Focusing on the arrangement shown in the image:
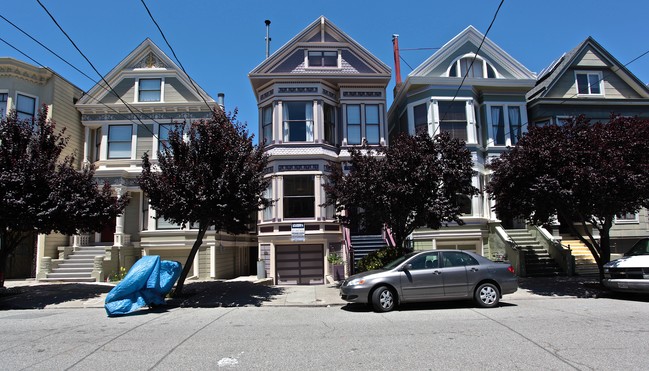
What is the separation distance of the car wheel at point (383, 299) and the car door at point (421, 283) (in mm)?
287

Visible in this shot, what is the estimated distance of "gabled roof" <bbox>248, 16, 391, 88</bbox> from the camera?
19.9m

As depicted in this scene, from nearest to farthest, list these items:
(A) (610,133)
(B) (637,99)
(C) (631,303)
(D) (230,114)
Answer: (C) (631,303) → (A) (610,133) → (D) (230,114) → (B) (637,99)

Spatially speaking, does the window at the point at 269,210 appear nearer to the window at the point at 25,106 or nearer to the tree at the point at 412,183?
the tree at the point at 412,183

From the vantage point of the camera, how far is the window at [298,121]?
19656 mm

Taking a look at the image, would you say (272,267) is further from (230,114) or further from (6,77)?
(6,77)

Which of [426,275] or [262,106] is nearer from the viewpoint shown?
[426,275]

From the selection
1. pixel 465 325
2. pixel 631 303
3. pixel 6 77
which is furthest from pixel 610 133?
pixel 6 77

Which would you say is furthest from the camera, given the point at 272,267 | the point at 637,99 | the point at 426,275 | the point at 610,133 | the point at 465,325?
the point at 637,99

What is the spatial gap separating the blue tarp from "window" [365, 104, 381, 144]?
11688 mm

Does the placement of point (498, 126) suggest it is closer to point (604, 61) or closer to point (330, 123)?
point (604, 61)

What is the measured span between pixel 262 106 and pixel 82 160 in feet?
30.0

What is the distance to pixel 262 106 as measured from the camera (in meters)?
20.6

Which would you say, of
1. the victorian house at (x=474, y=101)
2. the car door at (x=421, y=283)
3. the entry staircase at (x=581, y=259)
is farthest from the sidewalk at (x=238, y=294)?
the victorian house at (x=474, y=101)

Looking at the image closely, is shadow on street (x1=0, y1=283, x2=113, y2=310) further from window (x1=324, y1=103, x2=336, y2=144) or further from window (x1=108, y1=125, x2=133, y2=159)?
window (x1=324, y1=103, x2=336, y2=144)
